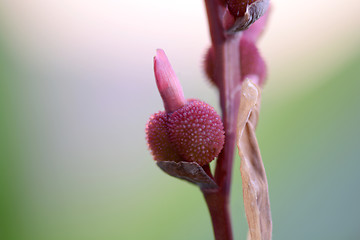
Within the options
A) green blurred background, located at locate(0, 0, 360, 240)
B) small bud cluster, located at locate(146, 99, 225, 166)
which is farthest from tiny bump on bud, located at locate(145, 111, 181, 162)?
green blurred background, located at locate(0, 0, 360, 240)

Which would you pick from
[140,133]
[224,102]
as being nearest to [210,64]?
[224,102]

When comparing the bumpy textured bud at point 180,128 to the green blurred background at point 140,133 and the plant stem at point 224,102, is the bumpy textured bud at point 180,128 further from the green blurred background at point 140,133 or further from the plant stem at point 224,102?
the green blurred background at point 140,133

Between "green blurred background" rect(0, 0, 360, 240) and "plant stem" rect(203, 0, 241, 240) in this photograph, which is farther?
"green blurred background" rect(0, 0, 360, 240)

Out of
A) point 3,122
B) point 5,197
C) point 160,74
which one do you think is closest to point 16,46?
point 3,122

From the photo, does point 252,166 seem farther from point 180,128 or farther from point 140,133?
point 140,133

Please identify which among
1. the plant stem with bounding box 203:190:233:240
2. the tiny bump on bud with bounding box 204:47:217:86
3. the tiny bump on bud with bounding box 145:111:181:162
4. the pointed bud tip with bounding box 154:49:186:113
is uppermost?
the tiny bump on bud with bounding box 204:47:217:86

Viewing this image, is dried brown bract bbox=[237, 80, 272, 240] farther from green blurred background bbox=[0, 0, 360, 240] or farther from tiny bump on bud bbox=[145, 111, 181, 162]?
green blurred background bbox=[0, 0, 360, 240]

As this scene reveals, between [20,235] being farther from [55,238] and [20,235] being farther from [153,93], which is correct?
[153,93]
